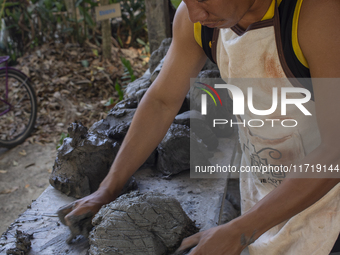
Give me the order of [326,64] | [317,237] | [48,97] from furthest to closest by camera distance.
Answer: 1. [48,97]
2. [317,237]
3. [326,64]

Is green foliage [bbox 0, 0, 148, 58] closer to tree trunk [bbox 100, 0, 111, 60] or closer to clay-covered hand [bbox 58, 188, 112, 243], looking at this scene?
tree trunk [bbox 100, 0, 111, 60]

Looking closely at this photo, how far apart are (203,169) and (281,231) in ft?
2.26

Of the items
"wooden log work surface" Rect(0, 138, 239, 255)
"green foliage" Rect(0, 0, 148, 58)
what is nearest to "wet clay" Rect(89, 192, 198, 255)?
"wooden log work surface" Rect(0, 138, 239, 255)

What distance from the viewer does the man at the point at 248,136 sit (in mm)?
1023

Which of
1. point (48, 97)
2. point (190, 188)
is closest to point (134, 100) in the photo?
point (190, 188)

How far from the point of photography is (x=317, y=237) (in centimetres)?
128

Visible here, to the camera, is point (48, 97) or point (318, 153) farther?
point (48, 97)

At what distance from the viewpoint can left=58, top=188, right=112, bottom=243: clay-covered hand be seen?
142 cm

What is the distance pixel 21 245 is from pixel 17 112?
423cm

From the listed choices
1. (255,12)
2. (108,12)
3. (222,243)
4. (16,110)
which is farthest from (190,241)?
(16,110)

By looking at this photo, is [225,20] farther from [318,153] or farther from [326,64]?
[318,153]

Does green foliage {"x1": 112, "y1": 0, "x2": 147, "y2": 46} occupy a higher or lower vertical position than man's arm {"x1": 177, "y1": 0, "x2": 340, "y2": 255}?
higher

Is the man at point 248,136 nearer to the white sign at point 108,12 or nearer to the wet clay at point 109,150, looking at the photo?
the wet clay at point 109,150

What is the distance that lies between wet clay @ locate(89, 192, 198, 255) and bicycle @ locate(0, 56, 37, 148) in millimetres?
3513
